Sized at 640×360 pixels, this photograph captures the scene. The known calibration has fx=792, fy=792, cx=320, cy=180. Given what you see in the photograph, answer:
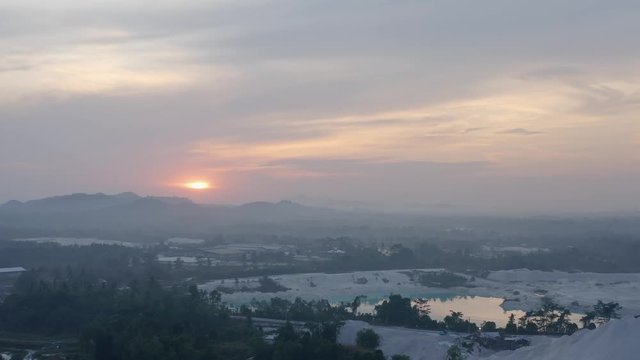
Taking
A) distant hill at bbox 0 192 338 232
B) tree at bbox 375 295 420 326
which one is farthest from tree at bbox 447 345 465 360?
distant hill at bbox 0 192 338 232

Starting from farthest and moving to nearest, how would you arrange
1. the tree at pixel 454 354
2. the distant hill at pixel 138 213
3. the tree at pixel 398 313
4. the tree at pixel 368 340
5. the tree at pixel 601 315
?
the distant hill at pixel 138 213
the tree at pixel 601 315
the tree at pixel 398 313
the tree at pixel 368 340
the tree at pixel 454 354

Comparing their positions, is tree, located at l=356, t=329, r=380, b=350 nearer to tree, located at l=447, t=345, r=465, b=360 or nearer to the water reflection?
tree, located at l=447, t=345, r=465, b=360

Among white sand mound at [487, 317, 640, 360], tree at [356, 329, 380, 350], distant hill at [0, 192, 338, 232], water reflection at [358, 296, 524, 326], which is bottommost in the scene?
water reflection at [358, 296, 524, 326]

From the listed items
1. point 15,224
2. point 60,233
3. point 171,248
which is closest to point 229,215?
point 15,224

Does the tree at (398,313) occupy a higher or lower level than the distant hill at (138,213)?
lower

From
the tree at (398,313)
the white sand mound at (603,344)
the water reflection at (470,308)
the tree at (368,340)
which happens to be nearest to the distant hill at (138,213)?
the water reflection at (470,308)

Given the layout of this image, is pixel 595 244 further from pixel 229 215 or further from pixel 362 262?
pixel 229 215

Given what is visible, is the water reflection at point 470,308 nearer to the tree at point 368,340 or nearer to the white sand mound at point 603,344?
the tree at point 368,340

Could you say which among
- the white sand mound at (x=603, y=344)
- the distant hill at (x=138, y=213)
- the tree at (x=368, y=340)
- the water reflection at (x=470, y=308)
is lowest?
the water reflection at (x=470, y=308)

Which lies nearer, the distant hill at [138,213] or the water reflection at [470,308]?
the water reflection at [470,308]

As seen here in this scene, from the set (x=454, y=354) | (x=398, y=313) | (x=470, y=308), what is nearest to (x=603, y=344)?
(x=454, y=354)

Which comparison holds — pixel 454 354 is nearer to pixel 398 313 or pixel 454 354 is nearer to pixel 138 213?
pixel 398 313
